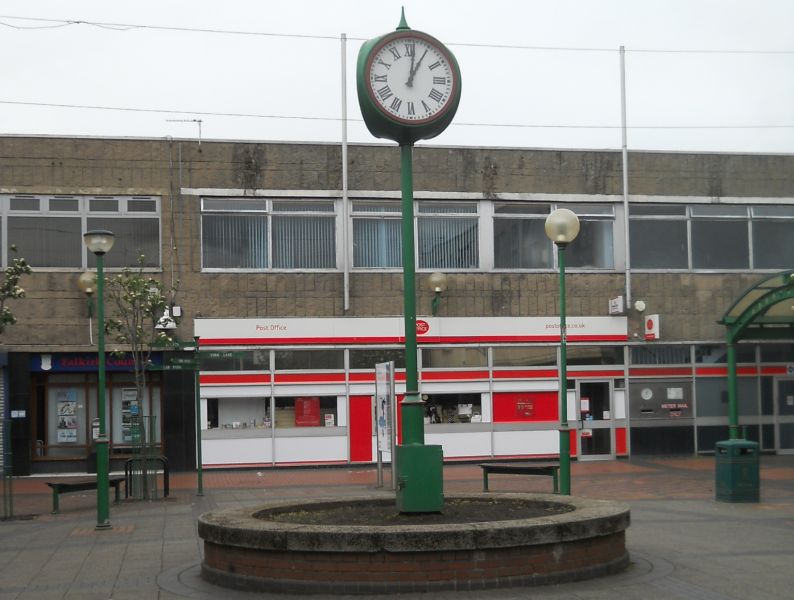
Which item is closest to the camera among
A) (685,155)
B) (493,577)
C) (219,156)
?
(493,577)

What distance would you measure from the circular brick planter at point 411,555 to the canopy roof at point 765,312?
1384 centimetres

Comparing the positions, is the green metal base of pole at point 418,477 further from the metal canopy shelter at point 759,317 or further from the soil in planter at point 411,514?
the metal canopy shelter at point 759,317

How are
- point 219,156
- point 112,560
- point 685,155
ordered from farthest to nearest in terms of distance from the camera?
point 685,155 < point 219,156 < point 112,560

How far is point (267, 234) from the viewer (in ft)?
87.9

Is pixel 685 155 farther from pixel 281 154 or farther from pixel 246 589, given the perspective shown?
pixel 246 589

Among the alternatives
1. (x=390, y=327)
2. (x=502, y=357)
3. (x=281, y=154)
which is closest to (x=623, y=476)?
(x=502, y=357)

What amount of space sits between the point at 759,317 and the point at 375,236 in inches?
368

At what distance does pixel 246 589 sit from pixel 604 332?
1874 cm

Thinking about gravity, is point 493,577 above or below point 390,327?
below

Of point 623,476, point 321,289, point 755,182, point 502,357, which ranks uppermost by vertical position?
point 755,182

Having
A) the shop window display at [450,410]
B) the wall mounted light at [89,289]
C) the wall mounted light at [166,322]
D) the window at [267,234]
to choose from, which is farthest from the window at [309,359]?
the wall mounted light at [89,289]

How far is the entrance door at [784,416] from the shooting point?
2878 cm

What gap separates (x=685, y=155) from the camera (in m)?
28.6

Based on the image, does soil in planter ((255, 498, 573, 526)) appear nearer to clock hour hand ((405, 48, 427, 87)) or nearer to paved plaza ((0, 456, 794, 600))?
paved plaza ((0, 456, 794, 600))
